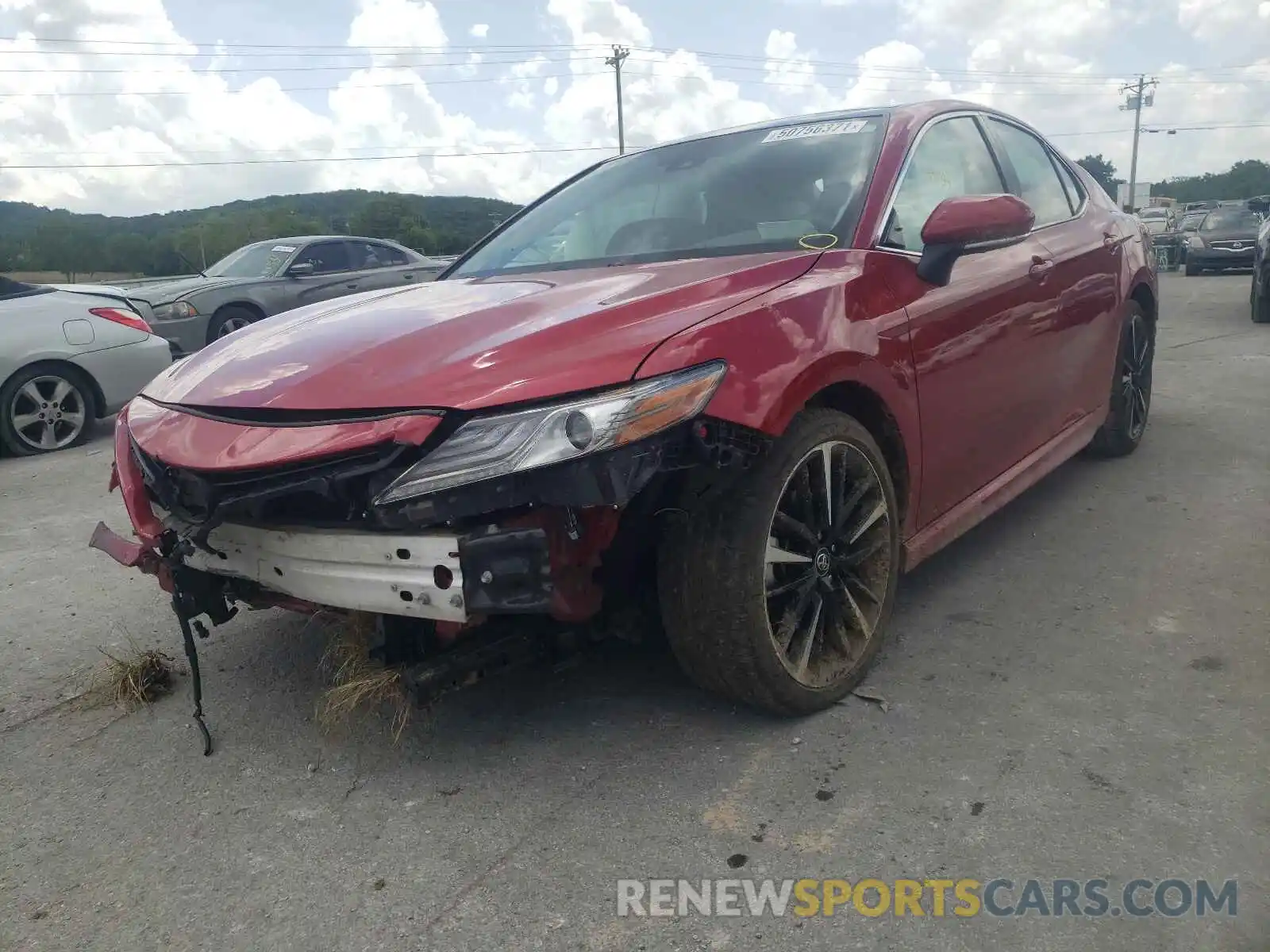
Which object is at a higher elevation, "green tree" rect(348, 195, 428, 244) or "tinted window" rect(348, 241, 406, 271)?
"green tree" rect(348, 195, 428, 244)

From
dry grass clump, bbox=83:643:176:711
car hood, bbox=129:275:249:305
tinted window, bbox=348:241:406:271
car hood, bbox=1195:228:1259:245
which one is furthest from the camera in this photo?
car hood, bbox=1195:228:1259:245

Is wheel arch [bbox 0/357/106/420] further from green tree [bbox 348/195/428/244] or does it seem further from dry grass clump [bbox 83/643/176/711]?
green tree [bbox 348/195/428/244]

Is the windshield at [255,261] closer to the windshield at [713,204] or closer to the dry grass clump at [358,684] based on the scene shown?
the windshield at [713,204]

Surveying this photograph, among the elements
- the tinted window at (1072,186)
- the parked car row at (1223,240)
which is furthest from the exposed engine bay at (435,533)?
the parked car row at (1223,240)

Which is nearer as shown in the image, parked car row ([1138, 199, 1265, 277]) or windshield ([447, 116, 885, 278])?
windshield ([447, 116, 885, 278])

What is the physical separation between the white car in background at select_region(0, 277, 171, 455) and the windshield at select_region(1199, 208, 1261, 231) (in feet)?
69.6

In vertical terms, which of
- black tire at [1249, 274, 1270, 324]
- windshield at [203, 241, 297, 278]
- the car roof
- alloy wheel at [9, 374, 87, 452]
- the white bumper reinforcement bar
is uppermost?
the car roof

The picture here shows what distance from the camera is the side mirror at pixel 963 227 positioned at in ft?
9.27

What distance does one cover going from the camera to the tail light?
24.0 feet

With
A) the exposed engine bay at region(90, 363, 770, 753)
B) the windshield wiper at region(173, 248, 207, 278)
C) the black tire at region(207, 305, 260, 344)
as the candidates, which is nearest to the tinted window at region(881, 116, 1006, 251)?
the exposed engine bay at region(90, 363, 770, 753)

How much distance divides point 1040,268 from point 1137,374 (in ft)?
5.79

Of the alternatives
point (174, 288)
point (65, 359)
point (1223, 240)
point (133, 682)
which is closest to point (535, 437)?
Result: point (133, 682)

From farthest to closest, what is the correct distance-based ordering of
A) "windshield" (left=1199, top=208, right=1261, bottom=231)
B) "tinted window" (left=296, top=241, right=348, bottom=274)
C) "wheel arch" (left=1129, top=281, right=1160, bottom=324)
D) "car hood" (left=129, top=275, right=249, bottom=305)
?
"windshield" (left=1199, top=208, right=1261, bottom=231), "tinted window" (left=296, top=241, right=348, bottom=274), "car hood" (left=129, top=275, right=249, bottom=305), "wheel arch" (left=1129, top=281, right=1160, bottom=324)

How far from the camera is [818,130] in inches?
131
